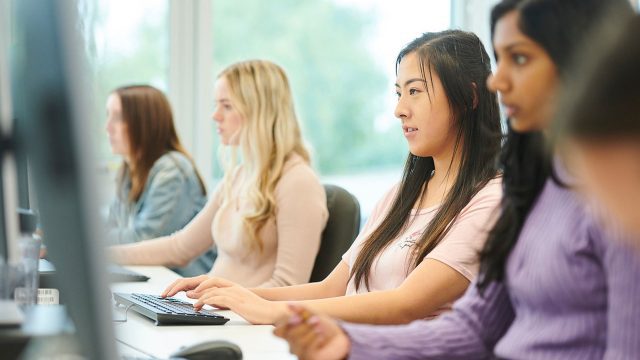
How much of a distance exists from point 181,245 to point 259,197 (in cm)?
46

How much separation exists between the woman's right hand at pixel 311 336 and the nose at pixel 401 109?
71 cm

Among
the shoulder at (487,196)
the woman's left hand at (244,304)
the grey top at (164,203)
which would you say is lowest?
the grey top at (164,203)

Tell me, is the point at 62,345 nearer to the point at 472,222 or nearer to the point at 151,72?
the point at 472,222

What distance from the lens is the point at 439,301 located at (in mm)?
1637

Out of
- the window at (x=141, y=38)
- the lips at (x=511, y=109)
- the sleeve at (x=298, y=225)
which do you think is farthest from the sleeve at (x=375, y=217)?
the window at (x=141, y=38)

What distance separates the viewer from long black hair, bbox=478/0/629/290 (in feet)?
3.56

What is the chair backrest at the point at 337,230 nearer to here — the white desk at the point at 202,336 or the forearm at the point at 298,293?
the forearm at the point at 298,293

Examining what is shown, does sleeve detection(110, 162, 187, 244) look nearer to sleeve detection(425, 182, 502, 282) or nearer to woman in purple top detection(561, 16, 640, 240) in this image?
sleeve detection(425, 182, 502, 282)

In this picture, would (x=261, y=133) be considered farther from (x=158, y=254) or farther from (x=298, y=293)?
(x=298, y=293)

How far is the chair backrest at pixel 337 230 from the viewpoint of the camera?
2311 millimetres

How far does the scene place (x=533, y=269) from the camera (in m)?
1.09

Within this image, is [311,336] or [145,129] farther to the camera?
[145,129]

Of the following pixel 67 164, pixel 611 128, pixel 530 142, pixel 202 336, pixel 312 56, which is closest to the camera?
pixel 67 164

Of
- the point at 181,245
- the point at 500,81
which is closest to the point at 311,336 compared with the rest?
the point at 500,81
